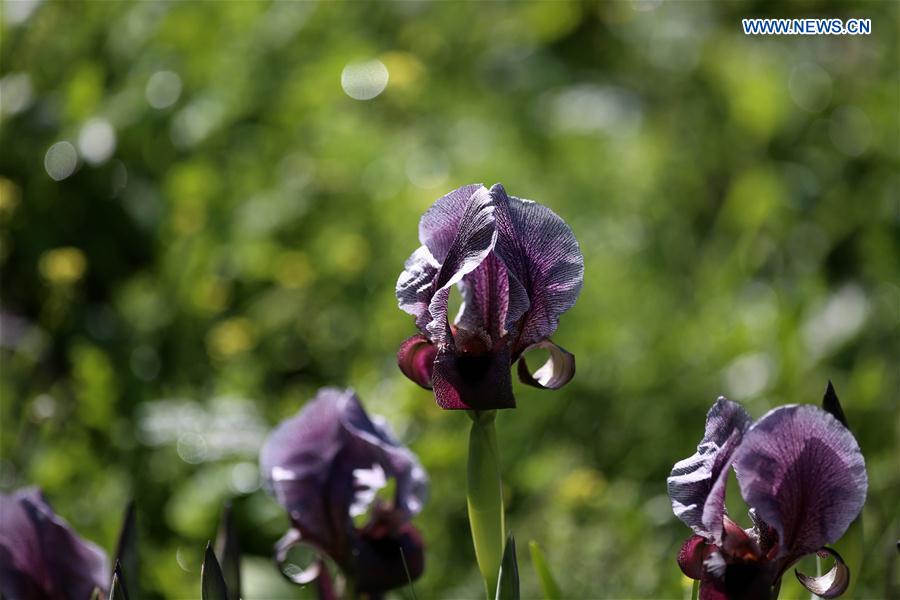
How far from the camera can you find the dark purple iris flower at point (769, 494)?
105cm

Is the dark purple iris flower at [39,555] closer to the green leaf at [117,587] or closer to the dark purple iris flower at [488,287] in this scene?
the green leaf at [117,587]

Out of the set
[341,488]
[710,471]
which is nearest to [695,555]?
[710,471]

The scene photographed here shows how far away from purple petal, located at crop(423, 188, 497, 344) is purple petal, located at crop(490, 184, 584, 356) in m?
0.03

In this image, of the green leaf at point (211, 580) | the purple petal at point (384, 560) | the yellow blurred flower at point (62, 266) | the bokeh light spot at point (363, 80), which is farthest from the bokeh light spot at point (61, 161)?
the green leaf at point (211, 580)

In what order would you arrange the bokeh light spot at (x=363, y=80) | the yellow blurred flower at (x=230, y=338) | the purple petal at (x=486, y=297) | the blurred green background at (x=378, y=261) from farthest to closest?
the bokeh light spot at (x=363, y=80), the yellow blurred flower at (x=230, y=338), the blurred green background at (x=378, y=261), the purple petal at (x=486, y=297)

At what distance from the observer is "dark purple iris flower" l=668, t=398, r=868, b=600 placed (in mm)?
1046

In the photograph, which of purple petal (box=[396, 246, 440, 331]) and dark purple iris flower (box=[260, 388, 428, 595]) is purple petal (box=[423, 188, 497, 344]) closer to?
purple petal (box=[396, 246, 440, 331])

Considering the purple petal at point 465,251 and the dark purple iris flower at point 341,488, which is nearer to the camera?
the purple petal at point 465,251

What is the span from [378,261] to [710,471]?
2.39m

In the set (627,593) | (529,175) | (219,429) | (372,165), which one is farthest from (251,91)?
(627,593)

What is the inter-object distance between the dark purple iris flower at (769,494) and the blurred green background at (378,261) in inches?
27.4

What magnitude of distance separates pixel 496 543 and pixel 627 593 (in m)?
0.86

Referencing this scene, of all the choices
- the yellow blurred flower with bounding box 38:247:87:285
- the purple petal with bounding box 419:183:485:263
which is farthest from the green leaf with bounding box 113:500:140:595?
the yellow blurred flower with bounding box 38:247:87:285

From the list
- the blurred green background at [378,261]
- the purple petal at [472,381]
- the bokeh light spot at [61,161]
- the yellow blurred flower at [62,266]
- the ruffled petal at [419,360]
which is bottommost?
the blurred green background at [378,261]
